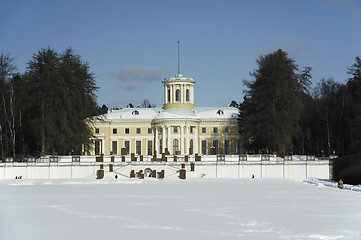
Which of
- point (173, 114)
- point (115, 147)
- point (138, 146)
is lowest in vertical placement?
point (115, 147)

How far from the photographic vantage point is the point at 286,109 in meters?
72.8

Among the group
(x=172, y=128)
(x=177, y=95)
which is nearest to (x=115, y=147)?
(x=172, y=128)

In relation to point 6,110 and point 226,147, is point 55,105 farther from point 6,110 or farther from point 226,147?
point 226,147

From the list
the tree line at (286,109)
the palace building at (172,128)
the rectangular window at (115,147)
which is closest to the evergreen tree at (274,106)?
the tree line at (286,109)

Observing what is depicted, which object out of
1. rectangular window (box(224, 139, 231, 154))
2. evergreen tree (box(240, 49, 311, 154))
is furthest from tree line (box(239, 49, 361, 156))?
rectangular window (box(224, 139, 231, 154))

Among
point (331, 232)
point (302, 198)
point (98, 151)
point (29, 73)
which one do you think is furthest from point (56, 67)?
point (331, 232)

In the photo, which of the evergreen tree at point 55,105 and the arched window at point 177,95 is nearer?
the evergreen tree at point 55,105

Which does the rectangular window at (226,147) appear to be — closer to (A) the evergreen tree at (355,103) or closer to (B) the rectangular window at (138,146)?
(B) the rectangular window at (138,146)

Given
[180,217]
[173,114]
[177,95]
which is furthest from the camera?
[177,95]

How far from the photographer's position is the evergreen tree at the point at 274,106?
233ft

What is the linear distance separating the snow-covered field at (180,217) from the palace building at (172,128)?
58.8 metres

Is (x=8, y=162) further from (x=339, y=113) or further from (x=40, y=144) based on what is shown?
(x=339, y=113)

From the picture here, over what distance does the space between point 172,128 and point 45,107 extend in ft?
95.2

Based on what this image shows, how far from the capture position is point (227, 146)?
97188 millimetres
